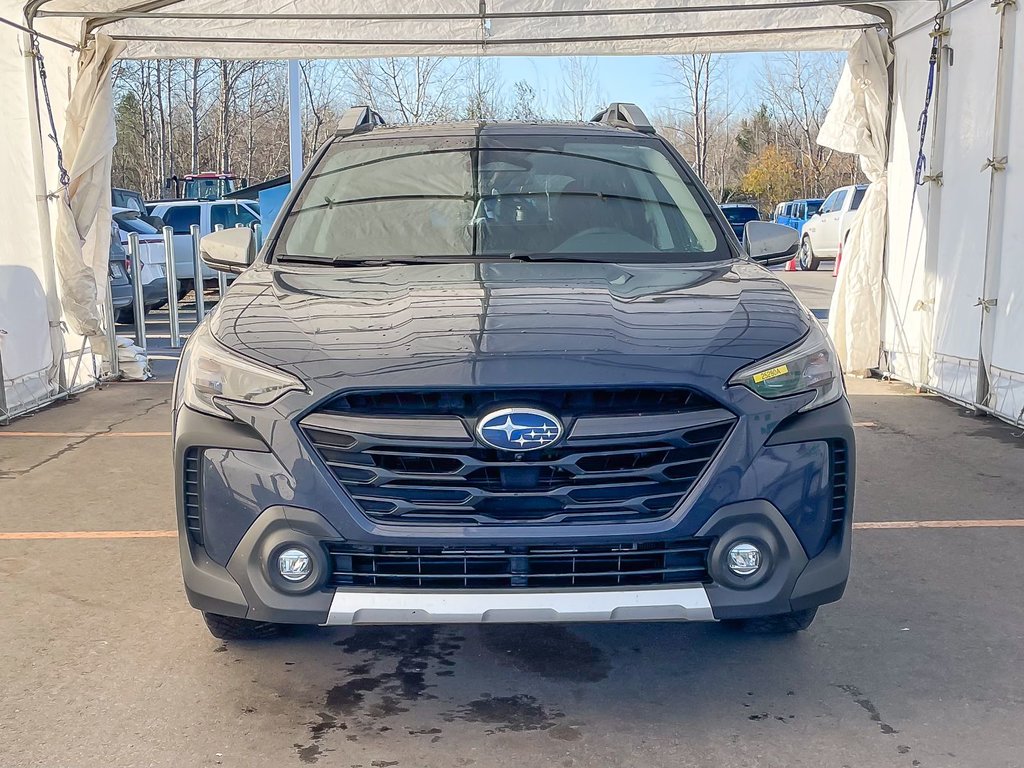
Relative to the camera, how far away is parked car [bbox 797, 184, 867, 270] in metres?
22.8

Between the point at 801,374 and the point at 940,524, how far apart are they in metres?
2.46

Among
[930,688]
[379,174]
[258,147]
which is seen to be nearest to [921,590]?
[930,688]

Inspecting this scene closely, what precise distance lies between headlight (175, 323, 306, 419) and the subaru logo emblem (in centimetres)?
52

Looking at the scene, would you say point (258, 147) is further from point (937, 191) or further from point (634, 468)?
point (634, 468)

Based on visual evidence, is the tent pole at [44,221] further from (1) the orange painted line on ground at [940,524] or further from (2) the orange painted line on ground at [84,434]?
(1) the orange painted line on ground at [940,524]

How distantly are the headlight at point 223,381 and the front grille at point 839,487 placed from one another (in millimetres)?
1513

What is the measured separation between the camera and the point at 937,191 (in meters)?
8.27

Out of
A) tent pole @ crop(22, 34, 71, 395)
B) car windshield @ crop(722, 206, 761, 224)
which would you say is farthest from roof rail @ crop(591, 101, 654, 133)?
car windshield @ crop(722, 206, 761, 224)

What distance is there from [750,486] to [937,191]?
6.29 meters

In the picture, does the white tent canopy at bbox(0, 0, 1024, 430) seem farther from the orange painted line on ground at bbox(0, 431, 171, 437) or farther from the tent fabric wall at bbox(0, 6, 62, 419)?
the orange painted line on ground at bbox(0, 431, 171, 437)

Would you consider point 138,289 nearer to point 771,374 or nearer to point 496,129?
point 496,129

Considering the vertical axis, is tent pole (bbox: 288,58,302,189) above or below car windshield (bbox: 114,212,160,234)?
above

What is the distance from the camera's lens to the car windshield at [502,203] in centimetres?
407

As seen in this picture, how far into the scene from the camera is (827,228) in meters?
24.1
